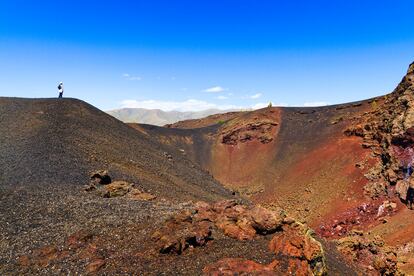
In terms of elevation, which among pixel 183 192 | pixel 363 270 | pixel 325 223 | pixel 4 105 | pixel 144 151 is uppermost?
pixel 4 105

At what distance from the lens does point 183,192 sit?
25.6m

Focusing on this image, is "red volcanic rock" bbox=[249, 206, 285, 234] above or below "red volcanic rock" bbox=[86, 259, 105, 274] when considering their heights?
above

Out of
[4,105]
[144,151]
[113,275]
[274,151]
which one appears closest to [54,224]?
[113,275]

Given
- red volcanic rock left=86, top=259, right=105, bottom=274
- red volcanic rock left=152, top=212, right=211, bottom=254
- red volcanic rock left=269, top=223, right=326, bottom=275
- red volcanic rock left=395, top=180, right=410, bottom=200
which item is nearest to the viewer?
red volcanic rock left=86, top=259, right=105, bottom=274

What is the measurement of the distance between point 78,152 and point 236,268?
19.8m

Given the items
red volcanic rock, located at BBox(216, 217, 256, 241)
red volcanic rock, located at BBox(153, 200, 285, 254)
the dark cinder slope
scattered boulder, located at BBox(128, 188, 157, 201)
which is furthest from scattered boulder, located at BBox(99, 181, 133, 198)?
red volcanic rock, located at BBox(216, 217, 256, 241)

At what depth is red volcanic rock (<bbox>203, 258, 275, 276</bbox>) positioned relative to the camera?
1050 centimetres

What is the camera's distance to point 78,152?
2723cm

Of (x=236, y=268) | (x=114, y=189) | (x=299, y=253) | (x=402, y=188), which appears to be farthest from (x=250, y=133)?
(x=236, y=268)

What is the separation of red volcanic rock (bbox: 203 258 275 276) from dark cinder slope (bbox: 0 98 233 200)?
12453 mm

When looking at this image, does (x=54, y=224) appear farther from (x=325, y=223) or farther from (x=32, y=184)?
(x=325, y=223)

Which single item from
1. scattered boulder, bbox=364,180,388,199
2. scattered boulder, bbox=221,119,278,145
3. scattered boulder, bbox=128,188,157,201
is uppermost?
scattered boulder, bbox=221,119,278,145

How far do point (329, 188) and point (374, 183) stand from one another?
15.8ft

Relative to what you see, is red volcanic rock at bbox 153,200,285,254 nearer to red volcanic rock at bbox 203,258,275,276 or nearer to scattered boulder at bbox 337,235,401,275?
red volcanic rock at bbox 203,258,275,276
